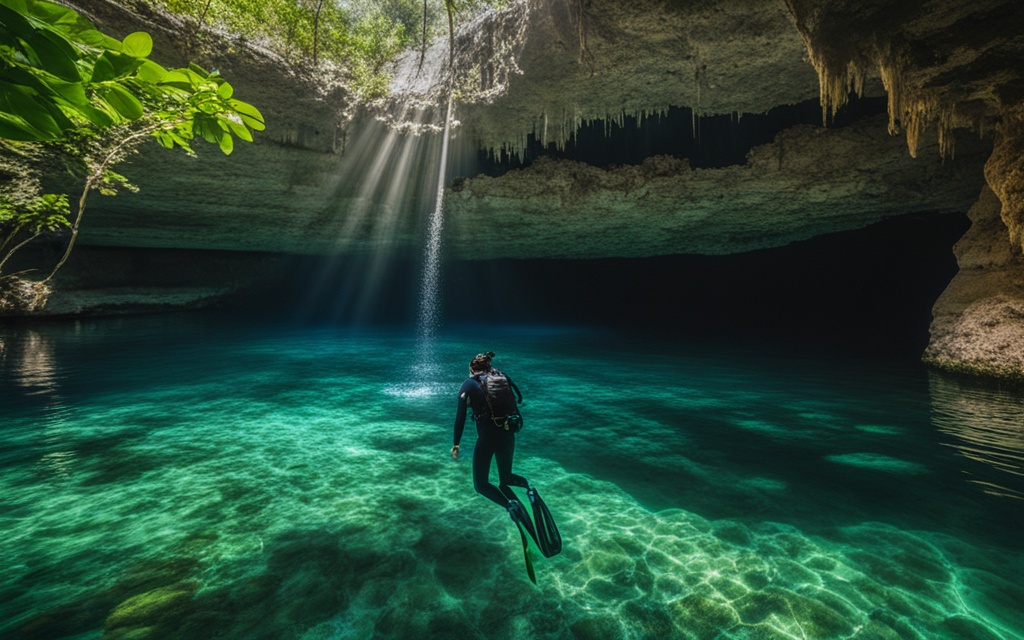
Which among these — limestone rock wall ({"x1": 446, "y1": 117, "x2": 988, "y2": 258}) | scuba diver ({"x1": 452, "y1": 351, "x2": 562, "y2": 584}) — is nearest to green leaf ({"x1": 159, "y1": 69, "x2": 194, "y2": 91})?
scuba diver ({"x1": 452, "y1": 351, "x2": 562, "y2": 584})

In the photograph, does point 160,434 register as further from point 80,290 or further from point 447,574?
point 80,290

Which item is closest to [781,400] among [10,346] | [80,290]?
[10,346]

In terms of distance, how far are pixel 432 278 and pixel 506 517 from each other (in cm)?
2838

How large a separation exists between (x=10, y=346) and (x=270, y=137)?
10474 millimetres

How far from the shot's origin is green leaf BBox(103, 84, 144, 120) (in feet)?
3.60

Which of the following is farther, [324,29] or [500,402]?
[324,29]

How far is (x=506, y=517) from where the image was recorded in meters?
4.21

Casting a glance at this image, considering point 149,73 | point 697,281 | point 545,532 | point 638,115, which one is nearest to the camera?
point 149,73

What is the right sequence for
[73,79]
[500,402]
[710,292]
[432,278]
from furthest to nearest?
[432,278], [710,292], [500,402], [73,79]

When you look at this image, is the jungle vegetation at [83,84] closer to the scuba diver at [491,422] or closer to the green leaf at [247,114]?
the green leaf at [247,114]

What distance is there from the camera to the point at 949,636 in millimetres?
2686

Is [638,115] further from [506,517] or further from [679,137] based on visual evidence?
[506,517]

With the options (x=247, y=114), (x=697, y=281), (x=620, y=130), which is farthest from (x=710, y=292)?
(x=247, y=114)

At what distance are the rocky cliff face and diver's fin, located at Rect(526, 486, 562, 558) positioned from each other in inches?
293
